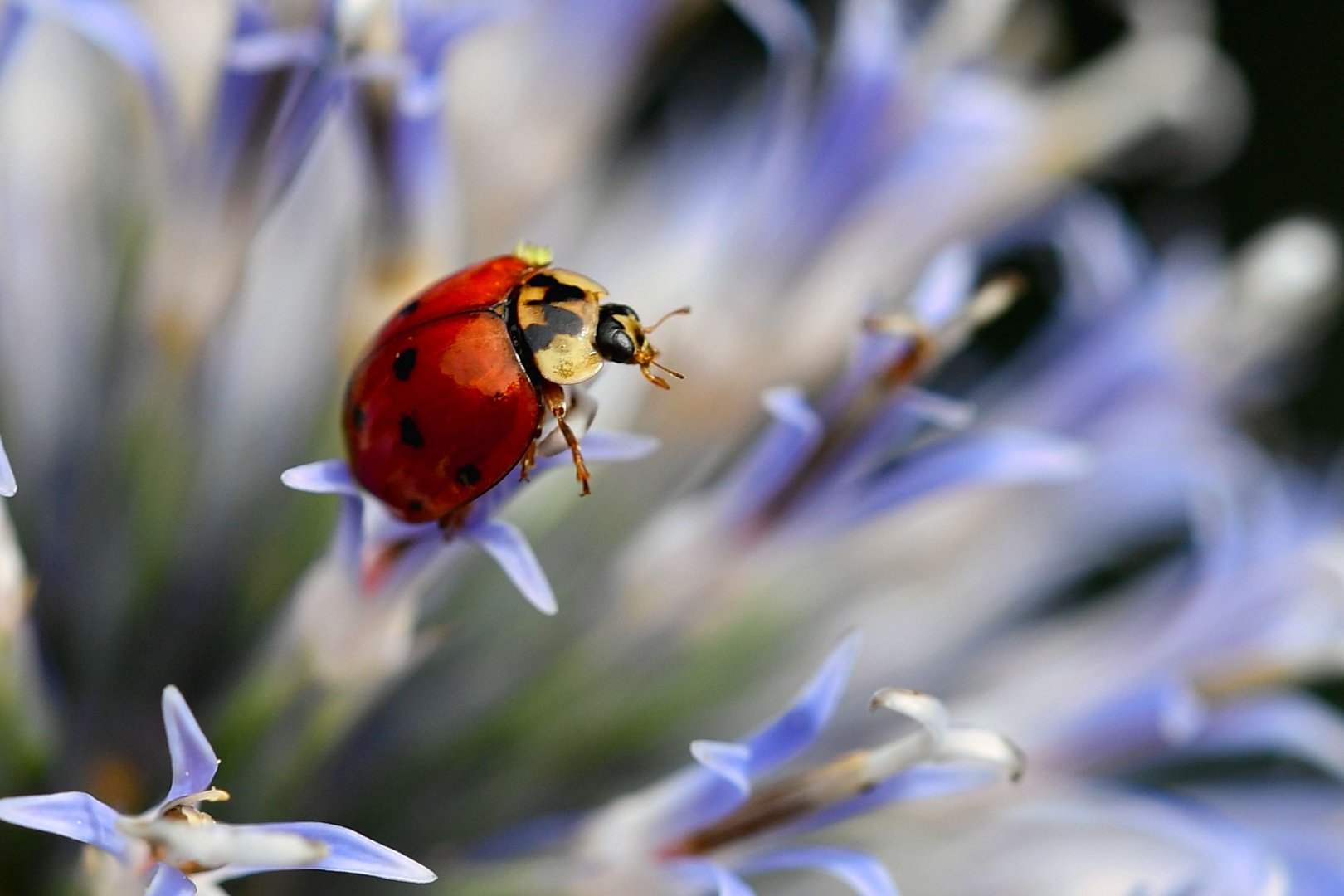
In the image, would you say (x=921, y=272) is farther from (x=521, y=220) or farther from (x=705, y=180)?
(x=521, y=220)

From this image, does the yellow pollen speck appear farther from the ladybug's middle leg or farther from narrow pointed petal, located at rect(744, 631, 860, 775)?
narrow pointed petal, located at rect(744, 631, 860, 775)

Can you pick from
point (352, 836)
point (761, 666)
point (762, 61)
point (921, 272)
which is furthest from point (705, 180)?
point (352, 836)

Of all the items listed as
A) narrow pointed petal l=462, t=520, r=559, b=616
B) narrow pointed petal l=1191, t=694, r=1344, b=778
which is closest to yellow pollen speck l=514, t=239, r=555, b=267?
narrow pointed petal l=462, t=520, r=559, b=616

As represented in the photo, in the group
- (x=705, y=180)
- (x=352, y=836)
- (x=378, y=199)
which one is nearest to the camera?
(x=352, y=836)

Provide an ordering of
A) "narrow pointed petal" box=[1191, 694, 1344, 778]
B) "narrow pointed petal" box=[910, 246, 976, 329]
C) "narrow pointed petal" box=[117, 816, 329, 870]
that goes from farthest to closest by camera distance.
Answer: "narrow pointed petal" box=[1191, 694, 1344, 778]
"narrow pointed petal" box=[910, 246, 976, 329]
"narrow pointed petal" box=[117, 816, 329, 870]

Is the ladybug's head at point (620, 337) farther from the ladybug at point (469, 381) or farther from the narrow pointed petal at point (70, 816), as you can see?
the narrow pointed petal at point (70, 816)

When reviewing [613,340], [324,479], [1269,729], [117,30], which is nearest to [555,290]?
[613,340]

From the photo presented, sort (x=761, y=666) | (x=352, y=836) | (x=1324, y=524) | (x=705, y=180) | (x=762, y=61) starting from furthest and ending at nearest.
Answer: (x=762, y=61) < (x=705, y=180) < (x=1324, y=524) < (x=761, y=666) < (x=352, y=836)
